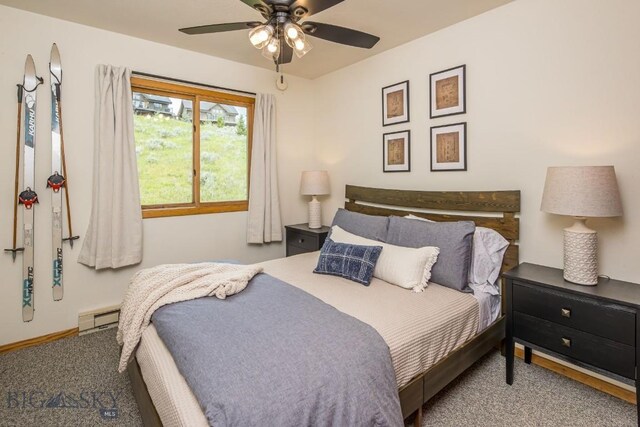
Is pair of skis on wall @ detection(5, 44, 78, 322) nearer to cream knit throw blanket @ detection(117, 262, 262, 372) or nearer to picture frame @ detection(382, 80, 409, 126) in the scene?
cream knit throw blanket @ detection(117, 262, 262, 372)

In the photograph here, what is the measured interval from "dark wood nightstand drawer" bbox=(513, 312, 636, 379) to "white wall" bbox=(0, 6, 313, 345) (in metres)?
2.79

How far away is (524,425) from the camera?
175cm

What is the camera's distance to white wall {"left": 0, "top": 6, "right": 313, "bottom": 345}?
246cm

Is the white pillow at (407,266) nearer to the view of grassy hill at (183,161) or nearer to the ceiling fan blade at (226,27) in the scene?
the ceiling fan blade at (226,27)

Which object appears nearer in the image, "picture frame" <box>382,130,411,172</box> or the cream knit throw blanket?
the cream knit throw blanket

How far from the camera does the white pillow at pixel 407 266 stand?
2.14m

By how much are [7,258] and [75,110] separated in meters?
1.25

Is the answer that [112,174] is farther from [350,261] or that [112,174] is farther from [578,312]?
[578,312]

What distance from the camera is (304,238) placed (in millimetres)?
3623

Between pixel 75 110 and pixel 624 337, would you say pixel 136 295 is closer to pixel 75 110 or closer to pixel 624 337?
pixel 75 110

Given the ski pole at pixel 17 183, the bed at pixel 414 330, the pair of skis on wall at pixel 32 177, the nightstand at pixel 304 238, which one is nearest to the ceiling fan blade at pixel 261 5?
the bed at pixel 414 330

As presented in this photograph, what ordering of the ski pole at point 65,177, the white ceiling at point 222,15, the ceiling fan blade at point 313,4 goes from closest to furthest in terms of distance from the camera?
the ceiling fan blade at point 313,4 → the white ceiling at point 222,15 → the ski pole at point 65,177

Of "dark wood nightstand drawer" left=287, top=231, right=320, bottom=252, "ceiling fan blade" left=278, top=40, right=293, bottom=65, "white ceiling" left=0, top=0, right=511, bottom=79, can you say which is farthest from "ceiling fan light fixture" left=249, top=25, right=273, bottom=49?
"dark wood nightstand drawer" left=287, top=231, right=320, bottom=252

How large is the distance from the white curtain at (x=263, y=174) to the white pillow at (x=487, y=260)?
7.09 feet
